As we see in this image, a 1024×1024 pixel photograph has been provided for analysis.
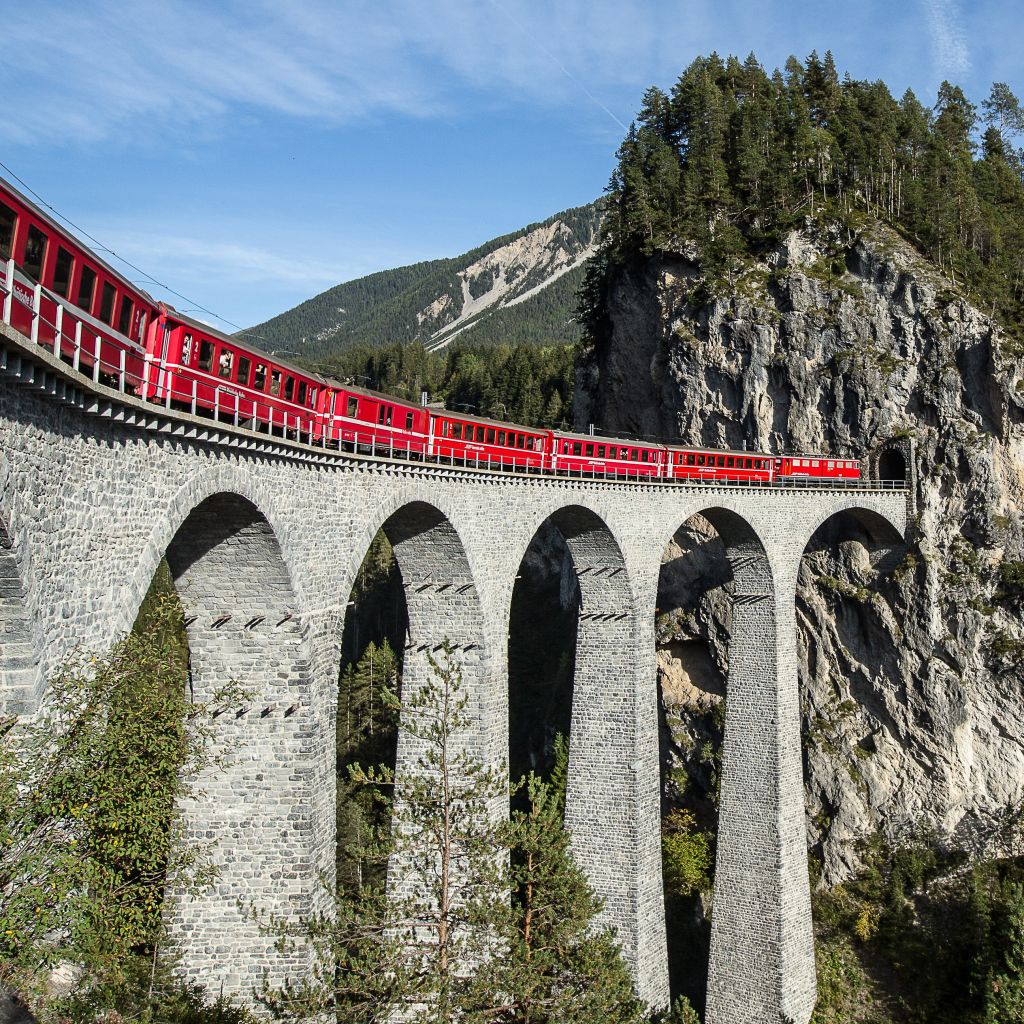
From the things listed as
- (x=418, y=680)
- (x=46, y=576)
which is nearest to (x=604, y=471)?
(x=418, y=680)

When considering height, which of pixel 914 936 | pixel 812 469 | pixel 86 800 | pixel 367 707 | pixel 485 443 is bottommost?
pixel 914 936

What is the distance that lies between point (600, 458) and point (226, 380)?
53.8ft

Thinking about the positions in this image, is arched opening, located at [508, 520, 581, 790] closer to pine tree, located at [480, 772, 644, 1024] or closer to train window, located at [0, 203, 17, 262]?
pine tree, located at [480, 772, 644, 1024]

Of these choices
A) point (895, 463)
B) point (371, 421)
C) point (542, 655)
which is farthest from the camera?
point (542, 655)

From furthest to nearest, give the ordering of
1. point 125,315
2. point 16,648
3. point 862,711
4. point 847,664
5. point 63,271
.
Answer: point 847,664, point 862,711, point 125,315, point 63,271, point 16,648

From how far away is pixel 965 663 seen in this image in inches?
1490

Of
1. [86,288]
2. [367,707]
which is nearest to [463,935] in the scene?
[86,288]

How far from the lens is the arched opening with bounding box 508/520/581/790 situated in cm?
5262

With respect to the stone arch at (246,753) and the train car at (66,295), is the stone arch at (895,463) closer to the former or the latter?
the stone arch at (246,753)

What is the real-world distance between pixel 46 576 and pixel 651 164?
47.7 meters

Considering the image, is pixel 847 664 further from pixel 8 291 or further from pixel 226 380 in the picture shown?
pixel 8 291

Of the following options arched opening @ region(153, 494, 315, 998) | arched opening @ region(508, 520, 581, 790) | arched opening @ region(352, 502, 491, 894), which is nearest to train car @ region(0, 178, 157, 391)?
arched opening @ region(153, 494, 315, 998)

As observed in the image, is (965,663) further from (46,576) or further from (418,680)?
(46,576)

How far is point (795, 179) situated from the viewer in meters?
48.5
